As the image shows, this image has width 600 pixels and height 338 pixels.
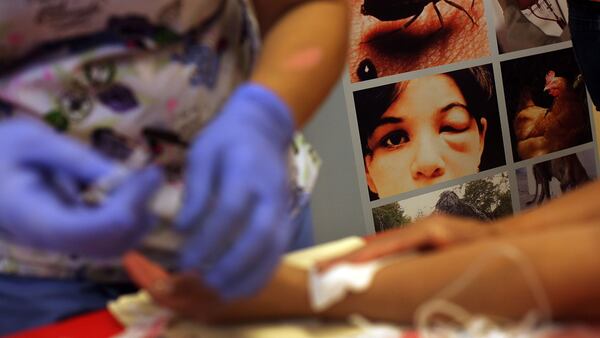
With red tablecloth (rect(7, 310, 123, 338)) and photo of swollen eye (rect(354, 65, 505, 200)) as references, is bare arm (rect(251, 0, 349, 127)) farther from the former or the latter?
photo of swollen eye (rect(354, 65, 505, 200))

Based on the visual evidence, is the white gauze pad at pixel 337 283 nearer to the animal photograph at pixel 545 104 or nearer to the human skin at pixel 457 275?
the human skin at pixel 457 275

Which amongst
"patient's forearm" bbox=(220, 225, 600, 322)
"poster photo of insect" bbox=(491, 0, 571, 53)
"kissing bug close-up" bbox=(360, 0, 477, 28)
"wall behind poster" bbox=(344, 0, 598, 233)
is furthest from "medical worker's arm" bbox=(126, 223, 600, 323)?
"poster photo of insect" bbox=(491, 0, 571, 53)

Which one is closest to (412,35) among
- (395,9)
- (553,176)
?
(395,9)

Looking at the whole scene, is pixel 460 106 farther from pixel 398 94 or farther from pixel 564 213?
pixel 564 213

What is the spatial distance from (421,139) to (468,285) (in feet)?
5.97

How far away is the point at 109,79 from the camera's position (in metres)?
0.65

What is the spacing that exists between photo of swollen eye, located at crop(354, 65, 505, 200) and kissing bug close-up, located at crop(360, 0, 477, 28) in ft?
0.81

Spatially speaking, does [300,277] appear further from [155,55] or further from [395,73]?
[395,73]

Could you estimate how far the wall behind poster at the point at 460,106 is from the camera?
226cm

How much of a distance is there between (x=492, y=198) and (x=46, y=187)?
91.9 inches

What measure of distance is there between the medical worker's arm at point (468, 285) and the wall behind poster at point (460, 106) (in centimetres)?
161

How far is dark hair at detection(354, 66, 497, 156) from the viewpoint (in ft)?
7.32

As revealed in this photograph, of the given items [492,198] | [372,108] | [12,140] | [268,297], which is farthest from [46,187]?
[492,198]

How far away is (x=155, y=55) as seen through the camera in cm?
67
